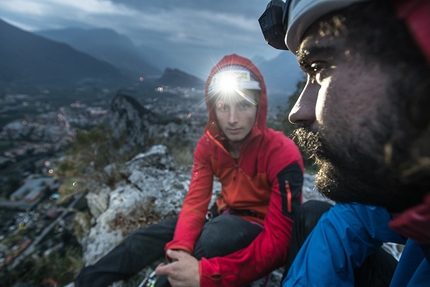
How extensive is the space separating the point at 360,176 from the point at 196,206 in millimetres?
1883

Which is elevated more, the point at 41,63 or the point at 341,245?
the point at 41,63

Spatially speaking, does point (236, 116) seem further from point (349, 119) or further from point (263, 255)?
point (349, 119)

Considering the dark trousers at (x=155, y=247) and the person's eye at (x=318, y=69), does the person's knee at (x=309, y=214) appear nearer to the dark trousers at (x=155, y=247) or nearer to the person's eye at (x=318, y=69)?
the dark trousers at (x=155, y=247)

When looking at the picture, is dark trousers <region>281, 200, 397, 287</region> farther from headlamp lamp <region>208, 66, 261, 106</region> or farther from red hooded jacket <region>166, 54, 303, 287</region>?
headlamp lamp <region>208, 66, 261, 106</region>

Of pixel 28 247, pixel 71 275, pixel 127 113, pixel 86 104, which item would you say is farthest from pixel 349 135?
pixel 86 104

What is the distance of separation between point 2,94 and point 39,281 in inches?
3593

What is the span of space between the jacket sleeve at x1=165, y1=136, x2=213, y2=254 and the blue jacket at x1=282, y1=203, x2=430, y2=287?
38.7 inches

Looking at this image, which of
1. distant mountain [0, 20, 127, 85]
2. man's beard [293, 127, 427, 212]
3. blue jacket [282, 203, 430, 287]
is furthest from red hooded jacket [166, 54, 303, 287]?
distant mountain [0, 20, 127, 85]

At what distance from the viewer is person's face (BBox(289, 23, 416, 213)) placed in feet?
1.86

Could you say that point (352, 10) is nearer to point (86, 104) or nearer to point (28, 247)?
point (28, 247)

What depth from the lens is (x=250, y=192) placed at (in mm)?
2328

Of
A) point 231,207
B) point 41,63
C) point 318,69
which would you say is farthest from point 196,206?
point 41,63

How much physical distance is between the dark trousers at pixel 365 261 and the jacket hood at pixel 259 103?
992 millimetres

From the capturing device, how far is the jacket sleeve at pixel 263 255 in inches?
64.9
